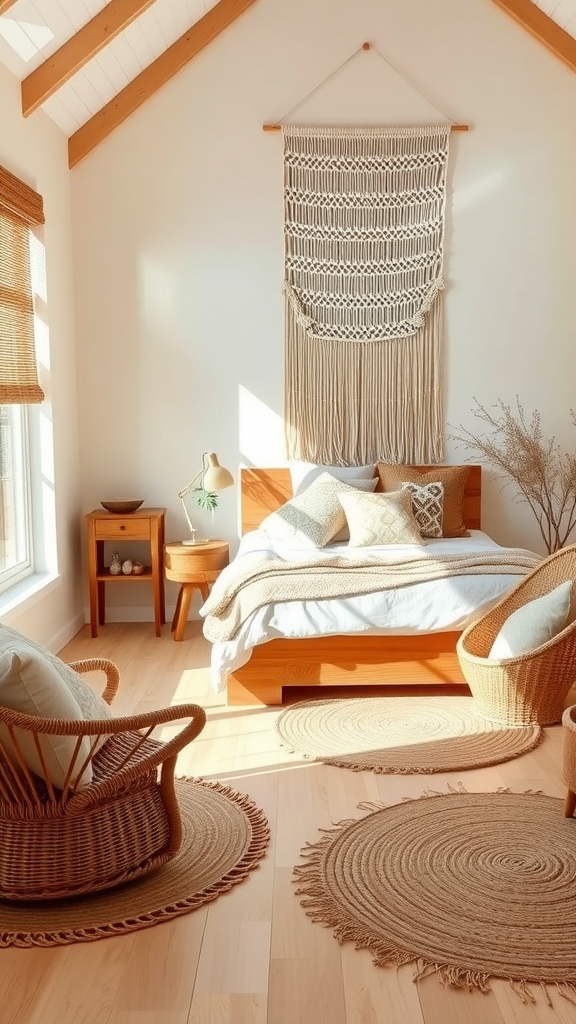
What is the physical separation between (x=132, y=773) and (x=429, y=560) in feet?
7.55

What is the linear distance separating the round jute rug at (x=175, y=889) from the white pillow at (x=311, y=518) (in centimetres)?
212

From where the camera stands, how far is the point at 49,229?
18.0 feet

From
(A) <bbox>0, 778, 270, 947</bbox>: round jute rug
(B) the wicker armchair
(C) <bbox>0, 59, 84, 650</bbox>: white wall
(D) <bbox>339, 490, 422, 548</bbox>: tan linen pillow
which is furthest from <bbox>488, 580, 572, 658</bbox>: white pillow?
(C) <bbox>0, 59, 84, 650</bbox>: white wall

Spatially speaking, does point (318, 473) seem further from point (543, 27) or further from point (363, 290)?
point (543, 27)

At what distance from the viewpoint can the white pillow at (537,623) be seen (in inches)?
161

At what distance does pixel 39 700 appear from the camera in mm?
2596

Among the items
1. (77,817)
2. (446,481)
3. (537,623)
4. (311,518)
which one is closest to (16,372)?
(311,518)

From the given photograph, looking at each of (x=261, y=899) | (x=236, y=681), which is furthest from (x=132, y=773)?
(x=236, y=681)

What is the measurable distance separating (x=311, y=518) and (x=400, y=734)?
1.61 m

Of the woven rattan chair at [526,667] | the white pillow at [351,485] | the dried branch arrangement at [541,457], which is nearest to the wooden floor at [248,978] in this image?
the woven rattan chair at [526,667]

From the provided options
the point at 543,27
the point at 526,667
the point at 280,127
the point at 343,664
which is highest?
the point at 543,27

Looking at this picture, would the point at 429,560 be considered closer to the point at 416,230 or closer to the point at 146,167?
the point at 416,230

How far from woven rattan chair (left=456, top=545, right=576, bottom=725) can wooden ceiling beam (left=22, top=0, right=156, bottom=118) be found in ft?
10.4

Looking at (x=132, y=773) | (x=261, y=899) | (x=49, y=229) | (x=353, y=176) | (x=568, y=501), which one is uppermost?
(x=353, y=176)
